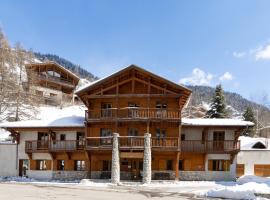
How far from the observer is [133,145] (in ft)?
118

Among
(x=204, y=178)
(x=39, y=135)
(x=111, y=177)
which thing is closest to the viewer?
(x=111, y=177)

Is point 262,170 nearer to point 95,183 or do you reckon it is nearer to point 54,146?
point 95,183

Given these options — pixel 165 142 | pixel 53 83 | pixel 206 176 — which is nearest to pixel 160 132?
pixel 165 142

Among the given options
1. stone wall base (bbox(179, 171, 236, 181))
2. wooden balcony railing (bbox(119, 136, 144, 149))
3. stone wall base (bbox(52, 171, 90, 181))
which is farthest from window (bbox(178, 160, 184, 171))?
stone wall base (bbox(52, 171, 90, 181))

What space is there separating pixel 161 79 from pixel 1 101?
29.2 meters

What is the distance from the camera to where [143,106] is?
38.8 metres

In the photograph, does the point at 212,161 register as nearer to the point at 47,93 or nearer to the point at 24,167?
the point at 24,167

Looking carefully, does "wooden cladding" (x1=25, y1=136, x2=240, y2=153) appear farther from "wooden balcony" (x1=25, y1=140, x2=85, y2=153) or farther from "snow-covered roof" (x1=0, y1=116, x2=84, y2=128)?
"snow-covered roof" (x1=0, y1=116, x2=84, y2=128)

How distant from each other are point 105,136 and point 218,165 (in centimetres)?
1190

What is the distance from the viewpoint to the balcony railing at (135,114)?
36781mm

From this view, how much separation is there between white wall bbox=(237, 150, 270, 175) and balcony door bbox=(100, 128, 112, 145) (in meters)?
15.5

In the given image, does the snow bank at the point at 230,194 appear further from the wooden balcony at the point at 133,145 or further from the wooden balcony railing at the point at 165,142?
the wooden balcony at the point at 133,145

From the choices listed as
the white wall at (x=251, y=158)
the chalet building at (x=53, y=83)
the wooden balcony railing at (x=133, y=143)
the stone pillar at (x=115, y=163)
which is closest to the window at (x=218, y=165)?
the white wall at (x=251, y=158)

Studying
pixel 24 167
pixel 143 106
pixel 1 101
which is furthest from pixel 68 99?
pixel 143 106
